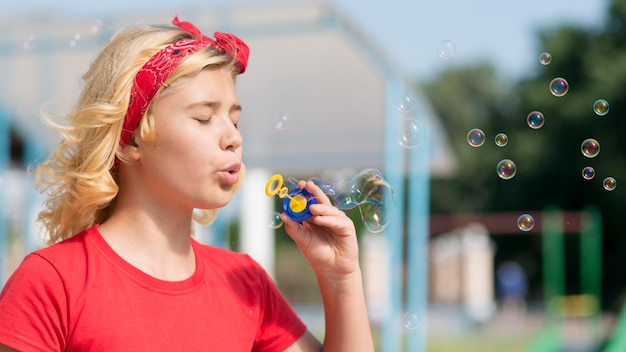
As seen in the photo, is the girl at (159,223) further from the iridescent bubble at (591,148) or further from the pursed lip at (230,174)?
the iridescent bubble at (591,148)

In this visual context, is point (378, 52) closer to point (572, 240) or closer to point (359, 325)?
point (359, 325)

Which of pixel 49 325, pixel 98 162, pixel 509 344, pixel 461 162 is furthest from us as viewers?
pixel 461 162

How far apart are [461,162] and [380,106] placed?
79.6 ft

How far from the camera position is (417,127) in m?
2.96

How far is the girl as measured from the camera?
159cm

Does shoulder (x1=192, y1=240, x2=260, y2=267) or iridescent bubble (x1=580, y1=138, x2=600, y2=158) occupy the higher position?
iridescent bubble (x1=580, y1=138, x2=600, y2=158)

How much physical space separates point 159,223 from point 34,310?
1.06 ft

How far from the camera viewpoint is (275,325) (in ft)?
6.15

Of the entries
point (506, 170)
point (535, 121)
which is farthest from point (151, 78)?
point (535, 121)

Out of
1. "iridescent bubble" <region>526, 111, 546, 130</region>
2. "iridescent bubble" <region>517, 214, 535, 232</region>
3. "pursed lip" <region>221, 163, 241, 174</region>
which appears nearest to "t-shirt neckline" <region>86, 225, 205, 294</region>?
"pursed lip" <region>221, 163, 241, 174</region>

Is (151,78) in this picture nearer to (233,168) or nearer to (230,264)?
(233,168)

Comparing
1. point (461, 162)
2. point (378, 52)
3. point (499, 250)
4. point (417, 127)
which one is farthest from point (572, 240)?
point (417, 127)

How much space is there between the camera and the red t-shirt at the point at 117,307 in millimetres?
1527

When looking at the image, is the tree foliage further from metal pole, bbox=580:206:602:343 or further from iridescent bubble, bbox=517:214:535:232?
iridescent bubble, bbox=517:214:535:232
